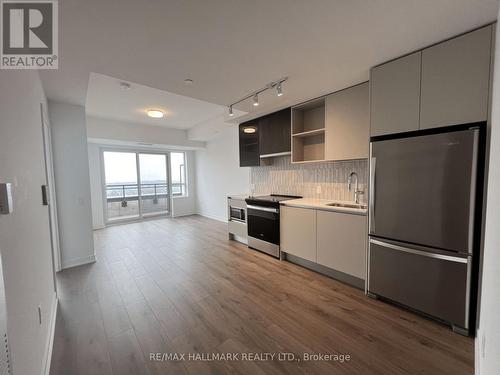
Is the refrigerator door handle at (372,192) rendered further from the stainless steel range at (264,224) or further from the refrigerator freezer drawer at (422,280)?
the stainless steel range at (264,224)

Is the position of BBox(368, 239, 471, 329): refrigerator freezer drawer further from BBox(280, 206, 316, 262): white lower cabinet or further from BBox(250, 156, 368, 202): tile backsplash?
BBox(250, 156, 368, 202): tile backsplash

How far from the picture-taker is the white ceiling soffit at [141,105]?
3.09 meters

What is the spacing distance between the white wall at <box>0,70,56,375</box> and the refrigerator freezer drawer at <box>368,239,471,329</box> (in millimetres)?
2694

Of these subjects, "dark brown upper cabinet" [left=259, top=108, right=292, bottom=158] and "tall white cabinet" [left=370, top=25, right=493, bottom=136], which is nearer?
"tall white cabinet" [left=370, top=25, right=493, bottom=136]

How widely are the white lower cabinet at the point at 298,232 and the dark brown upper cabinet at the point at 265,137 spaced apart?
106 centimetres

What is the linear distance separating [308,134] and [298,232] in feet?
5.00

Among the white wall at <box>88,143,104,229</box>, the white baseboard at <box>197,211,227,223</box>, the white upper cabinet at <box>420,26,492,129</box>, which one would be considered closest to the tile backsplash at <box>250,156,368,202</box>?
the white upper cabinet at <box>420,26,492,129</box>

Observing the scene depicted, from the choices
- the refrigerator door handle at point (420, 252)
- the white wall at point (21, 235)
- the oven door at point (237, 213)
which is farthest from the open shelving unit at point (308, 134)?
the white wall at point (21, 235)

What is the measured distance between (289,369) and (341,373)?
354 mm

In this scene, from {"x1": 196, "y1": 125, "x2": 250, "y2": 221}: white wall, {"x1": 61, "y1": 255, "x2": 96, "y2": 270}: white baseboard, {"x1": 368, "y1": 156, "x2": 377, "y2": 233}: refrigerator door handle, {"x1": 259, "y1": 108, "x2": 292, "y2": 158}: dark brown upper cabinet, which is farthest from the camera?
{"x1": 196, "y1": 125, "x2": 250, "y2": 221}: white wall

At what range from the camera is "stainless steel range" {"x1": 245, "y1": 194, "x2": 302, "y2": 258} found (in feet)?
11.1

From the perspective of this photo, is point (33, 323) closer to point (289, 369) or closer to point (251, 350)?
point (251, 350)

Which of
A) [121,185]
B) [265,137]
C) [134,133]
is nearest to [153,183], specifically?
[121,185]

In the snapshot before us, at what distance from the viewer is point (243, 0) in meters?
1.32
